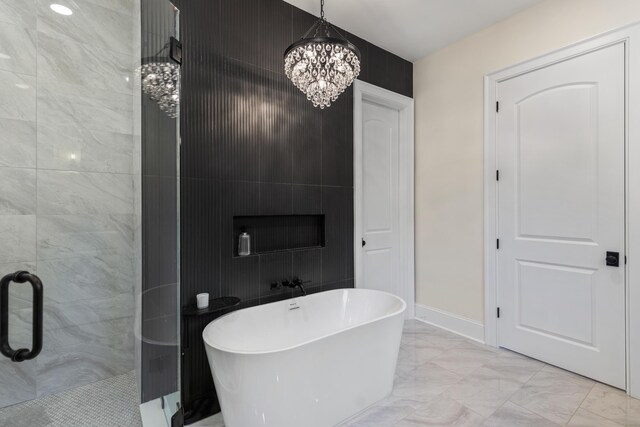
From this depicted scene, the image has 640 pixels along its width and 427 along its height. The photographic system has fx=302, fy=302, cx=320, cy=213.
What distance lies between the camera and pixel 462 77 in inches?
115

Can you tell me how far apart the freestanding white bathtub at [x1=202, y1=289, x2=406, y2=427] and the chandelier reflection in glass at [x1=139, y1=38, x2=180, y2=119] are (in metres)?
1.28

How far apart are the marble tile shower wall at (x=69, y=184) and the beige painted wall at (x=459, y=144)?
107 inches

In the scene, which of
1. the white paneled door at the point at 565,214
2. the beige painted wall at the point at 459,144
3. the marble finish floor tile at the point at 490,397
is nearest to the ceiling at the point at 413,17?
the beige painted wall at the point at 459,144

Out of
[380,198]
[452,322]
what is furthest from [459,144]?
[452,322]

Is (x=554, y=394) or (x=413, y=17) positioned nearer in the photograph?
(x=554, y=394)

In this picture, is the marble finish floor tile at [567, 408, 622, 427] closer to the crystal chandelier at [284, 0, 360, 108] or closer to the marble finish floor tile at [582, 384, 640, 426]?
the marble finish floor tile at [582, 384, 640, 426]

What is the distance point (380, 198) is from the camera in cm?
321

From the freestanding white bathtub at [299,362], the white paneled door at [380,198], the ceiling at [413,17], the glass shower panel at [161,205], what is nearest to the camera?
the freestanding white bathtub at [299,362]

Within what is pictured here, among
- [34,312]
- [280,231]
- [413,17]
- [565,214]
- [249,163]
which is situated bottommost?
[34,312]

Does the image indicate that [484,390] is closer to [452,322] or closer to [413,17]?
[452,322]

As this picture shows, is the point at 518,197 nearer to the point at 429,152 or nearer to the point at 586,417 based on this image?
the point at 429,152

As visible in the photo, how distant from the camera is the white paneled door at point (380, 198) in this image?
3098mm

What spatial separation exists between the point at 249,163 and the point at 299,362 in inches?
53.1

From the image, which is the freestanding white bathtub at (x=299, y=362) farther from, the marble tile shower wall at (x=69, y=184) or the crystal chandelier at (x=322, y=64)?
the crystal chandelier at (x=322, y=64)
